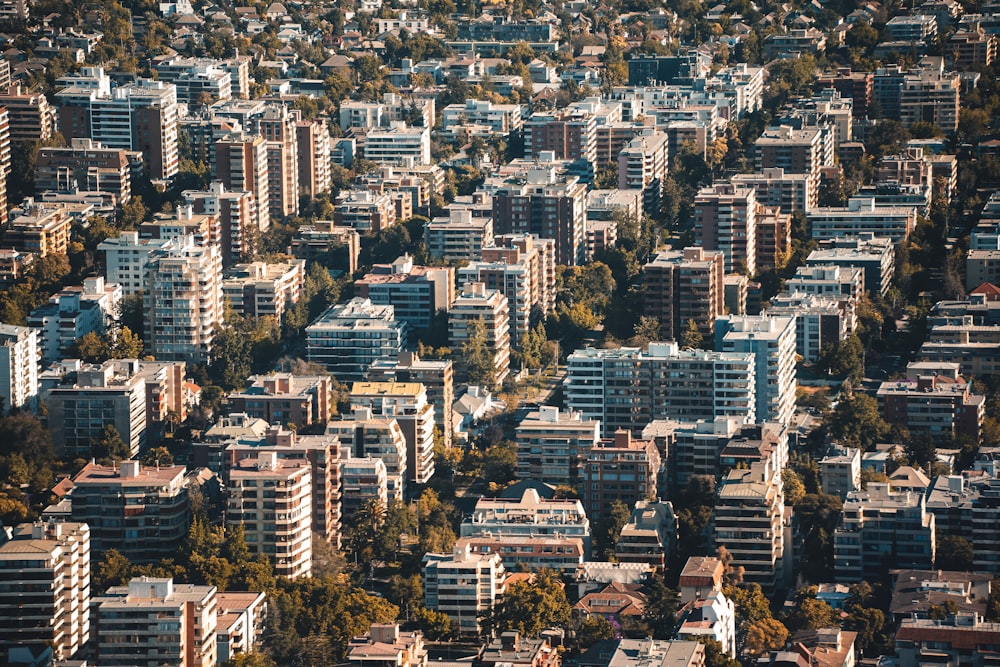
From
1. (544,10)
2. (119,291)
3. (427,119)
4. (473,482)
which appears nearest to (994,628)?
(473,482)

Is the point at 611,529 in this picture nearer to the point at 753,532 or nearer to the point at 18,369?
the point at 753,532

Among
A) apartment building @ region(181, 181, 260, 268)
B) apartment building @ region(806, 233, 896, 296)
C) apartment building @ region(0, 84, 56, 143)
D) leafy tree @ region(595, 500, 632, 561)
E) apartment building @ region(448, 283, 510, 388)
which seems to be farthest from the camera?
apartment building @ region(0, 84, 56, 143)

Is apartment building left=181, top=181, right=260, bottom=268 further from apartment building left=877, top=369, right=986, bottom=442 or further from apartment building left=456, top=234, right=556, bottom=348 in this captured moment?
apartment building left=877, top=369, right=986, bottom=442

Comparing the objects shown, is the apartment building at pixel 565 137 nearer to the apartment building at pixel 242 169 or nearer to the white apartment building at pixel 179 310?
the apartment building at pixel 242 169

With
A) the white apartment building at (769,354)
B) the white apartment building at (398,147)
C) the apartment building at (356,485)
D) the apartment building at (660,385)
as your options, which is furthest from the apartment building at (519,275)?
the apartment building at (356,485)

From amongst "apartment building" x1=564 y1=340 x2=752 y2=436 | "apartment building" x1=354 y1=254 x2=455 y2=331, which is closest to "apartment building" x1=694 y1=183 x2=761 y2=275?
"apartment building" x1=354 y1=254 x2=455 y2=331

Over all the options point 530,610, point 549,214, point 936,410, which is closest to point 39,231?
point 549,214
